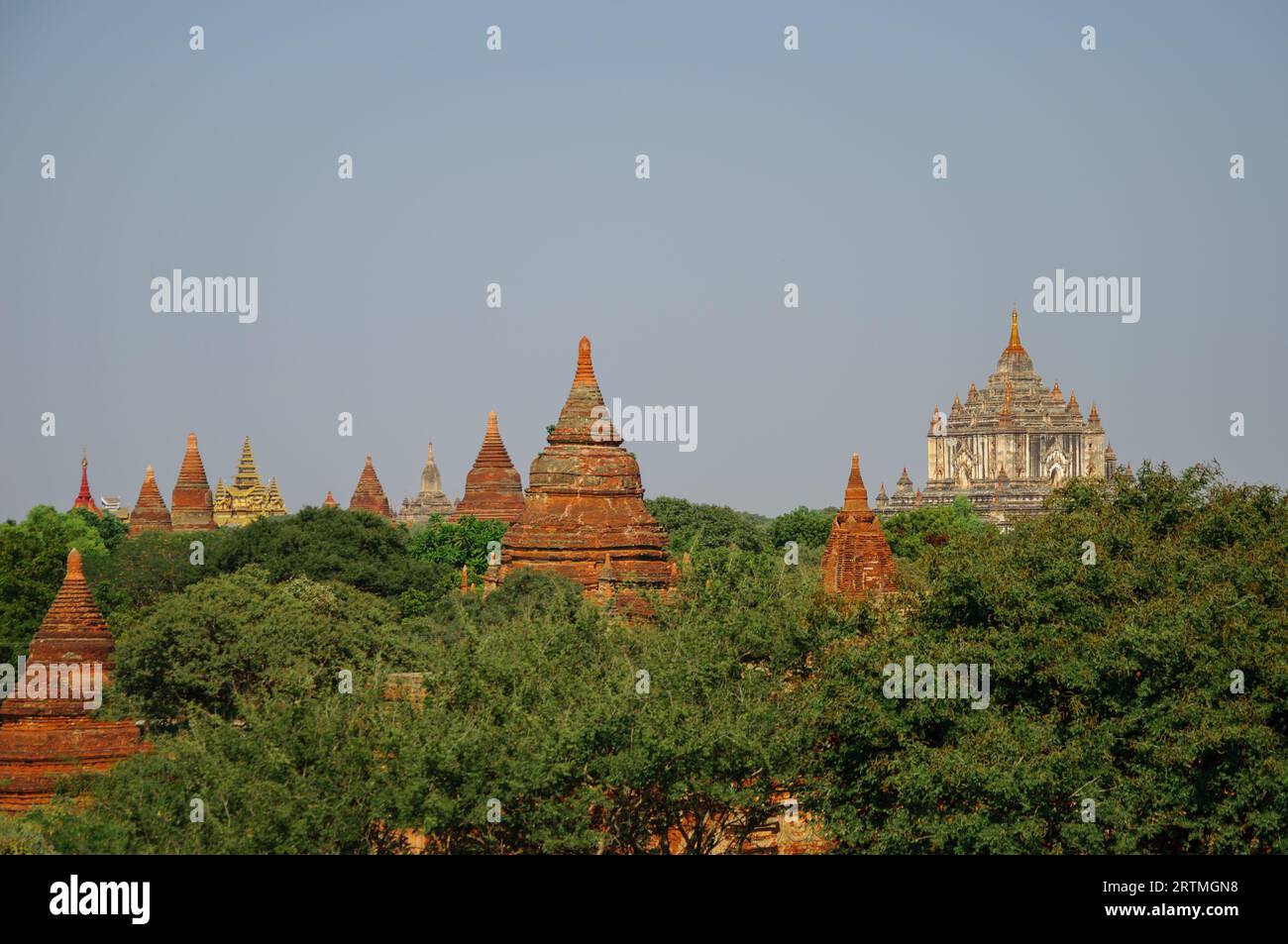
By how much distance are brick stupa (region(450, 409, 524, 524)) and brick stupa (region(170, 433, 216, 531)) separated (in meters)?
20.4

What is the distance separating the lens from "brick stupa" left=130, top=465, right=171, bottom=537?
384ft

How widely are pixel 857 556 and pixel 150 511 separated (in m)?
72.0

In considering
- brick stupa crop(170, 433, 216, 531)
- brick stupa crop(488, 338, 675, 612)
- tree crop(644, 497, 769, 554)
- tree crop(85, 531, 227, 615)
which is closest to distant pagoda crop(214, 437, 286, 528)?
brick stupa crop(170, 433, 216, 531)

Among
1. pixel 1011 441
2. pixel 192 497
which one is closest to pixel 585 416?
pixel 192 497

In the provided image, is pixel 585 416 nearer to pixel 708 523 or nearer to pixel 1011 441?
pixel 708 523

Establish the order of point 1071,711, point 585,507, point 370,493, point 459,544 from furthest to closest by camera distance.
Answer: point 370,493 → point 459,544 → point 585,507 → point 1071,711

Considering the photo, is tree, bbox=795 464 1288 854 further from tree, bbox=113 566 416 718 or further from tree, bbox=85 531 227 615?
tree, bbox=85 531 227 615

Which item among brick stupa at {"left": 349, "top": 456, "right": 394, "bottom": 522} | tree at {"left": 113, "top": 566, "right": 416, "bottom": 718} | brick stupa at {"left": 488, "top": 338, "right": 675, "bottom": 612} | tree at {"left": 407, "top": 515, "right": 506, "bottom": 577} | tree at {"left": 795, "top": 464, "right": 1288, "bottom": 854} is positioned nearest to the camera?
tree at {"left": 795, "top": 464, "right": 1288, "bottom": 854}

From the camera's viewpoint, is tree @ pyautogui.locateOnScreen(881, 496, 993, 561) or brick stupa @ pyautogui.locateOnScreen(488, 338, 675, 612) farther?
tree @ pyautogui.locateOnScreen(881, 496, 993, 561)

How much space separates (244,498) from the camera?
130250mm

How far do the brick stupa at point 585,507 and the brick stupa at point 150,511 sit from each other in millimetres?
61078

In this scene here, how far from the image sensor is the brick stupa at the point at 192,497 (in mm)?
117188
